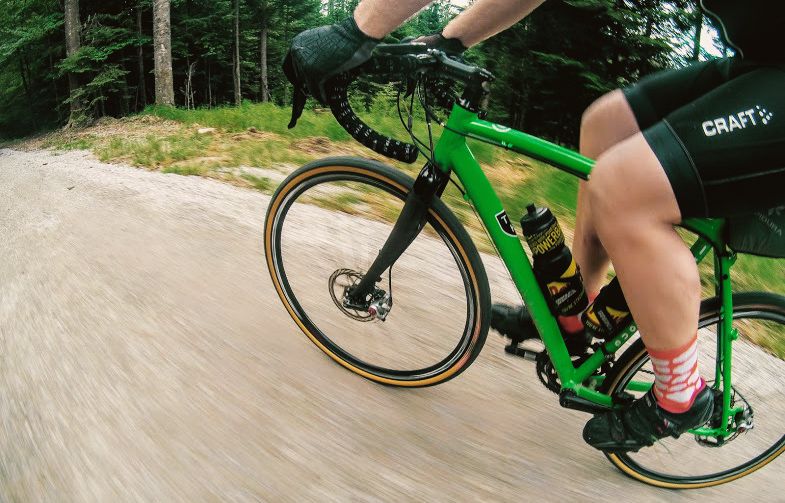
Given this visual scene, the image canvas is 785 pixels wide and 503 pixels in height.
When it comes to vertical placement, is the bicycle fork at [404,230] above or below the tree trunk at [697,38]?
below

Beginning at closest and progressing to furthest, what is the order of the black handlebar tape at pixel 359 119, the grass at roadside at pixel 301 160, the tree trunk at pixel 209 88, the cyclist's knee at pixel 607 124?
the black handlebar tape at pixel 359 119 → the cyclist's knee at pixel 607 124 → the grass at roadside at pixel 301 160 → the tree trunk at pixel 209 88

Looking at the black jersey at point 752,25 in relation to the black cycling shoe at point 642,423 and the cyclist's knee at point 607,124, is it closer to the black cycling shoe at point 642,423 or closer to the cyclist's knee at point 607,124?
the cyclist's knee at point 607,124

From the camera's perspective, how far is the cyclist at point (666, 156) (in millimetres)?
1166

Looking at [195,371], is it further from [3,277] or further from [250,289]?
[3,277]

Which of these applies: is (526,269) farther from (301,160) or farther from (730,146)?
(301,160)

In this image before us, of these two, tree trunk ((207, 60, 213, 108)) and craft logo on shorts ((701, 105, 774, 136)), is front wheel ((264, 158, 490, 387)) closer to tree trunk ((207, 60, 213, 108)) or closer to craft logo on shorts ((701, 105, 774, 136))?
craft logo on shorts ((701, 105, 774, 136))

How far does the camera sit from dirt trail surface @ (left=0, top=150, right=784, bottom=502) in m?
1.59

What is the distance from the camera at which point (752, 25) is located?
3.93ft

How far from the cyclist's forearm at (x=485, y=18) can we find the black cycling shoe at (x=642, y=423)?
1351 millimetres

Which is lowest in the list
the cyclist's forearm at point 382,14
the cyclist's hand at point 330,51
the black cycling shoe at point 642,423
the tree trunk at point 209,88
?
the tree trunk at point 209,88

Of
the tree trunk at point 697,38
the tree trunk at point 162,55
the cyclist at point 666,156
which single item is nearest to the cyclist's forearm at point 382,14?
the cyclist at point 666,156

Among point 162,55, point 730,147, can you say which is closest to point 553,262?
point 730,147

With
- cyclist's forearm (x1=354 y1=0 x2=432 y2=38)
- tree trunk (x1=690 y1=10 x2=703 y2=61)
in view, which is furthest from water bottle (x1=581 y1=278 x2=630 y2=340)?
tree trunk (x1=690 y1=10 x2=703 y2=61)

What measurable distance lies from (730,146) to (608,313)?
27.2 inches
